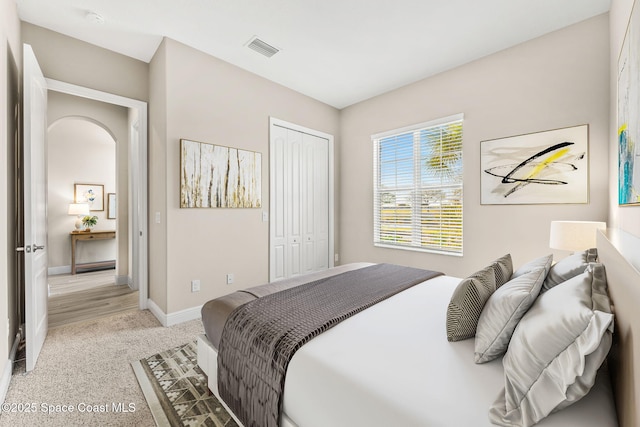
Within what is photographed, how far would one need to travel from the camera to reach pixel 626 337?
2.29ft

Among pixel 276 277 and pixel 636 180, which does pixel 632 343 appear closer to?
pixel 636 180

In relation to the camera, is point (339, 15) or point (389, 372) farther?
point (339, 15)

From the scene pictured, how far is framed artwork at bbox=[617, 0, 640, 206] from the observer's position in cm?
120

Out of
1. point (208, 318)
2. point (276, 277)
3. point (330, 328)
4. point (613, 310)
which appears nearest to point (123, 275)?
point (276, 277)

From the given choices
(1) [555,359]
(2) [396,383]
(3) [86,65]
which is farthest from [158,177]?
(1) [555,359]

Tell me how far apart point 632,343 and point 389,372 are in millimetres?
642

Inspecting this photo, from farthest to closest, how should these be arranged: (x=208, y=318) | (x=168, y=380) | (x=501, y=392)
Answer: (x=168, y=380)
(x=208, y=318)
(x=501, y=392)

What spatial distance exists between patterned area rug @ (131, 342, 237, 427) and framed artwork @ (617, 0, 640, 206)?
7.49 feet

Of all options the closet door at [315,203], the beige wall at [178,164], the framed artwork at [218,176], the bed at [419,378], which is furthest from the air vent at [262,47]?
the bed at [419,378]

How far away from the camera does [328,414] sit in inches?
39.1

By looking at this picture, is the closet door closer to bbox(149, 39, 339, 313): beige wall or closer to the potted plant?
bbox(149, 39, 339, 313): beige wall

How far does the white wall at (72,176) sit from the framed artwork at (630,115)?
21.4 ft

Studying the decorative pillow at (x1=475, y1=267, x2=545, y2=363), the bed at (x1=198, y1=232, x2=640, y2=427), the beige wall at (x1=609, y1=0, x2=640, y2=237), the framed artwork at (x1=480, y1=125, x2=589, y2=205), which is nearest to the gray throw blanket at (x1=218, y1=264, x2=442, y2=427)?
the bed at (x1=198, y1=232, x2=640, y2=427)

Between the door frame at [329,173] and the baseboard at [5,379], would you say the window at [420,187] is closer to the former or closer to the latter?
the door frame at [329,173]
